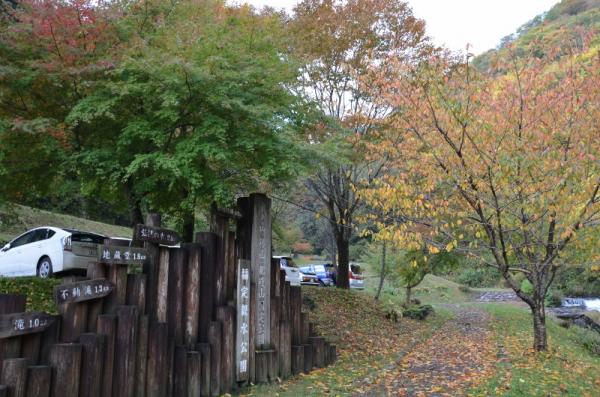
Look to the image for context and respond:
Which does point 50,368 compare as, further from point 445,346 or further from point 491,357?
point 445,346

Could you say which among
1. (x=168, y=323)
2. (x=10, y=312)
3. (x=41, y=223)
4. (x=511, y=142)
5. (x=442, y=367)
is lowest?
(x=442, y=367)

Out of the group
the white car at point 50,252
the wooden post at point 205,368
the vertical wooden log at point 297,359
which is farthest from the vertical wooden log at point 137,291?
the white car at point 50,252

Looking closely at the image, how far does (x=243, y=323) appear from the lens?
7.73 meters

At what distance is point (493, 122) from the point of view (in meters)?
9.25

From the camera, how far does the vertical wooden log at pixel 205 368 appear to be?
6820 millimetres

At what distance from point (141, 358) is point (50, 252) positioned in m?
7.36

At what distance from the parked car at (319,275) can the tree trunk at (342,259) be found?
805 centimetres

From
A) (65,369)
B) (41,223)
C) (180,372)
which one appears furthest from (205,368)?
(41,223)

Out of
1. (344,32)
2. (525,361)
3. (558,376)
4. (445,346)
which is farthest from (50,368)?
(344,32)

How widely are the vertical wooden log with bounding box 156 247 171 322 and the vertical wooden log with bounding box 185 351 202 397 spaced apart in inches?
25.4

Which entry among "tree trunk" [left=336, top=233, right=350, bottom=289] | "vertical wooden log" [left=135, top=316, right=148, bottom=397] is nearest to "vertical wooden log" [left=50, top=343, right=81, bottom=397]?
"vertical wooden log" [left=135, top=316, right=148, bottom=397]

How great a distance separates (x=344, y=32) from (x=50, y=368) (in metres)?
13.2

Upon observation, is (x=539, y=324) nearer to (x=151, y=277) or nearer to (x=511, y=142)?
(x=511, y=142)

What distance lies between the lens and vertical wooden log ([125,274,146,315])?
19.7ft
